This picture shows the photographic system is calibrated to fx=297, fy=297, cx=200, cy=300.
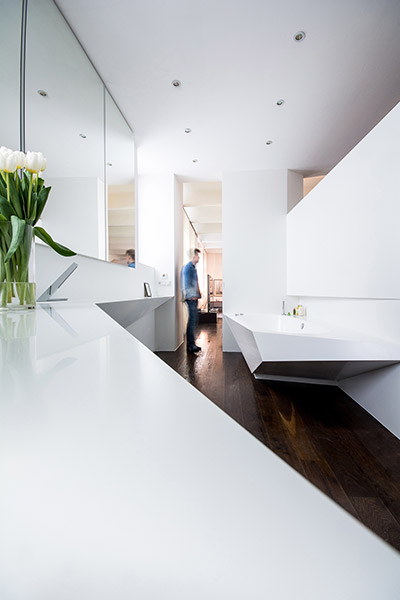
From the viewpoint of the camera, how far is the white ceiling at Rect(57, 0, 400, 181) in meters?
1.79

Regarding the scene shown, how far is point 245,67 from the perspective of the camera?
2219mm

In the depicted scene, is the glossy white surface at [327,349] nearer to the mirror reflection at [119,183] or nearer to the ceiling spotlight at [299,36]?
the mirror reflection at [119,183]

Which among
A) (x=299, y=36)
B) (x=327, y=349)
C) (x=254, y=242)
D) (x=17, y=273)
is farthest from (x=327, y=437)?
(x=254, y=242)

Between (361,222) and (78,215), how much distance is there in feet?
5.95

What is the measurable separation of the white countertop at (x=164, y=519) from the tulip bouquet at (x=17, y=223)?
86cm

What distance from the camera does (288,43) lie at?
2002mm

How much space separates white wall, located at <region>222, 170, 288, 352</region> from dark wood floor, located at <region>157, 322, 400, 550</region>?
4.40ft

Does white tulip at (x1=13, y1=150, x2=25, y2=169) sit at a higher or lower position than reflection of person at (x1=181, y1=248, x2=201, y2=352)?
higher

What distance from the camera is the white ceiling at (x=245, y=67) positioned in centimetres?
179

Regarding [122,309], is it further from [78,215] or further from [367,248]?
[367,248]

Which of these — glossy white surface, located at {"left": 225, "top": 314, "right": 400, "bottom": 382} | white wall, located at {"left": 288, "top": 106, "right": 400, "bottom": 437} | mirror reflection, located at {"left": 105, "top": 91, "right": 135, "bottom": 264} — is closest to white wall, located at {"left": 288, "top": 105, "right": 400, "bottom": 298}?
white wall, located at {"left": 288, "top": 106, "right": 400, "bottom": 437}

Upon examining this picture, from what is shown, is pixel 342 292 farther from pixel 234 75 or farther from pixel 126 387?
pixel 126 387

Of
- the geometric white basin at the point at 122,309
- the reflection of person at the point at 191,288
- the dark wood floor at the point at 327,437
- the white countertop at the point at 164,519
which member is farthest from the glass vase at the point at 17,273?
the reflection of person at the point at 191,288

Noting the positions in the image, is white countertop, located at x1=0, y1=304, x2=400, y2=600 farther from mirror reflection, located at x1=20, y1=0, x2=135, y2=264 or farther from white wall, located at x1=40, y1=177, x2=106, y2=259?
white wall, located at x1=40, y1=177, x2=106, y2=259
